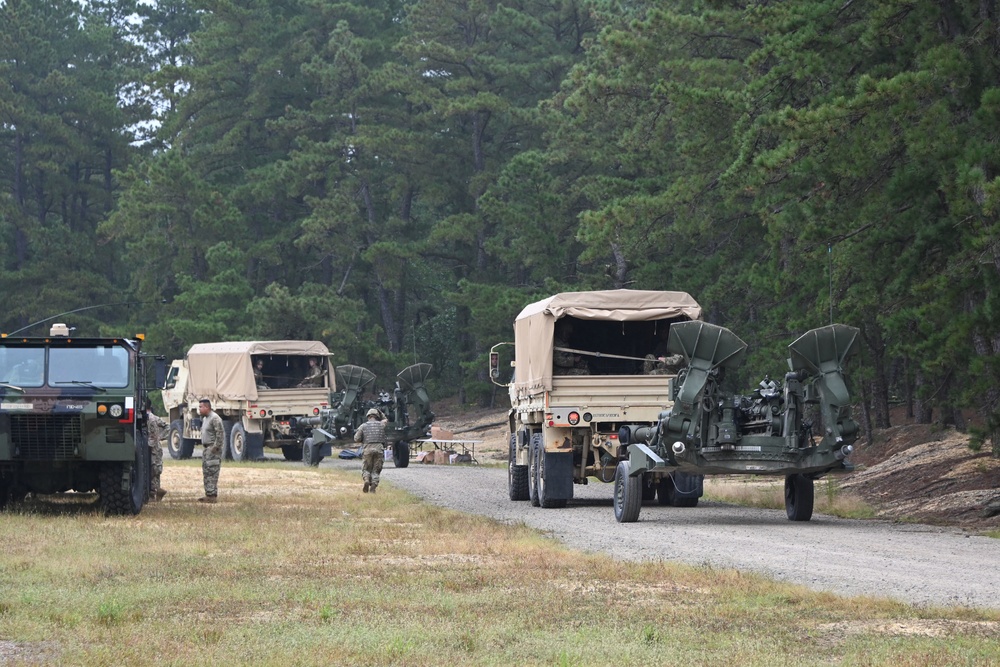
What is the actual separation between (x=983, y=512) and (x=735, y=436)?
370cm

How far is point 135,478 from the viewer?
2009 cm

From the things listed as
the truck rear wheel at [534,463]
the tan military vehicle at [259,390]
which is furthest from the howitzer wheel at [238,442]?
the truck rear wheel at [534,463]

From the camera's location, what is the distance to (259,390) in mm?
39312

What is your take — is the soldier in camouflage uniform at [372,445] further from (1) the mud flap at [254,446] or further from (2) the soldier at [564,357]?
(1) the mud flap at [254,446]

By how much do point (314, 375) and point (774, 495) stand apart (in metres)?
18.9

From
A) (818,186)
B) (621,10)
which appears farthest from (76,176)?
(818,186)

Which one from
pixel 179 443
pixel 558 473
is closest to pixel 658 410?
pixel 558 473

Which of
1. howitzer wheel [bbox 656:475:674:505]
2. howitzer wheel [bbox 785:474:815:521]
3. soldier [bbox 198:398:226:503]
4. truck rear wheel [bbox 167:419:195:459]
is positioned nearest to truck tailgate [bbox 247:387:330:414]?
truck rear wheel [bbox 167:419:195:459]

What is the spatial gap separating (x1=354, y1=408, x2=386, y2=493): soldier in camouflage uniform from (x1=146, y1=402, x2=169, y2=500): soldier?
3.42m

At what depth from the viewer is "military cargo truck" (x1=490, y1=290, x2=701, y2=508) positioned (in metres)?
22.2

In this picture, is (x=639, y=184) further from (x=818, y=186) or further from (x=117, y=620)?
(x=117, y=620)

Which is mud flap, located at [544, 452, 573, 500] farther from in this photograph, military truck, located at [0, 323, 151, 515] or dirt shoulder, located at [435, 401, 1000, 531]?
military truck, located at [0, 323, 151, 515]

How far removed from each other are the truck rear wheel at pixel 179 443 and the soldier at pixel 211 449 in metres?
19.9

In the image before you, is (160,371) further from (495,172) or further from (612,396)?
(495,172)
